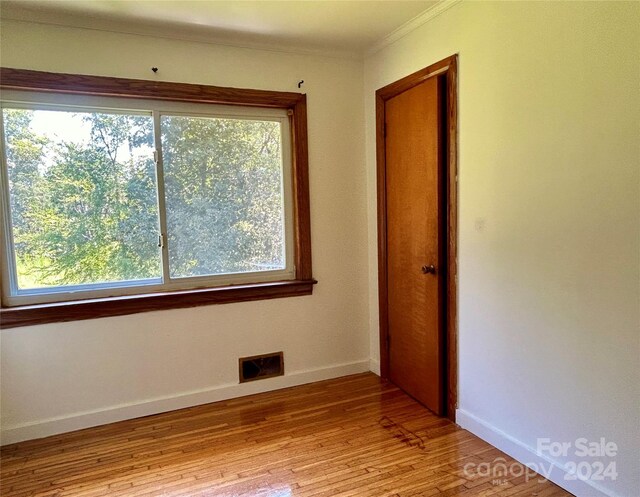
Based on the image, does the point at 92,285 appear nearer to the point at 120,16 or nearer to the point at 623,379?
the point at 120,16

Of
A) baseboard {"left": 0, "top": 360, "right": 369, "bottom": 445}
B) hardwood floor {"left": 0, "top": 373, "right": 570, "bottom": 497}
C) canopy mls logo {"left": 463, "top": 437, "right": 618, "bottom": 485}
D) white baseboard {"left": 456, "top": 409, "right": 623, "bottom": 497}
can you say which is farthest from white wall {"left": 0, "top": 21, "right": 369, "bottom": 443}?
canopy mls logo {"left": 463, "top": 437, "right": 618, "bottom": 485}

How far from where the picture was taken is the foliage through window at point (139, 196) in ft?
7.73

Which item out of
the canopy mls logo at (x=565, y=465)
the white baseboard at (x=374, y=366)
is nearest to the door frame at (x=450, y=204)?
the canopy mls logo at (x=565, y=465)

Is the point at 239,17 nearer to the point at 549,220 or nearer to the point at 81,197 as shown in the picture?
the point at 81,197

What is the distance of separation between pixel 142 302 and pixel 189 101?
1.30 meters

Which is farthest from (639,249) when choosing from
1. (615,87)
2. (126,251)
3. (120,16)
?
(120,16)

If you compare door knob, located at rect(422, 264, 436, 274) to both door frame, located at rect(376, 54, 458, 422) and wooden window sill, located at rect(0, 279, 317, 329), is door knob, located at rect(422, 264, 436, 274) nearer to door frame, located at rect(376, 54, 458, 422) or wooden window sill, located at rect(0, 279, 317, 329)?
door frame, located at rect(376, 54, 458, 422)

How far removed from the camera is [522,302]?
1.96 m

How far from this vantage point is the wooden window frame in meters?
2.30

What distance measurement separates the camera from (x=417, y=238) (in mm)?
2592

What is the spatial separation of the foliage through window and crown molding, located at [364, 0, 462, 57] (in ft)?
2.60

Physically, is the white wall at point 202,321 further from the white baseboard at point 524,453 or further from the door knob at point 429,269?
the white baseboard at point 524,453

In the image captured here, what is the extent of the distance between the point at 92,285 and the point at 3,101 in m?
1.12

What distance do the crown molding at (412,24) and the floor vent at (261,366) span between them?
7.38 feet
